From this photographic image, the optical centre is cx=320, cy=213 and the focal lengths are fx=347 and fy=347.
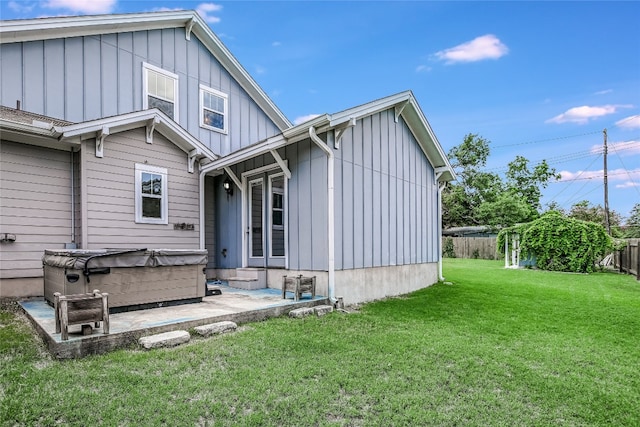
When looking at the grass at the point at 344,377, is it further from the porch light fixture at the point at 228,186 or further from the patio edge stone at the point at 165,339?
the porch light fixture at the point at 228,186

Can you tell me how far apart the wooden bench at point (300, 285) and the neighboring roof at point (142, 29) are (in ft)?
22.2

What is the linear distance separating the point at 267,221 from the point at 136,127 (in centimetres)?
311

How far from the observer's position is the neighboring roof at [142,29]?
6562mm

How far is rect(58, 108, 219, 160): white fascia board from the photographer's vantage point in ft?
18.9

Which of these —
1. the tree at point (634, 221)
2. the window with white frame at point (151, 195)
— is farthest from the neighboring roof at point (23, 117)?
the tree at point (634, 221)

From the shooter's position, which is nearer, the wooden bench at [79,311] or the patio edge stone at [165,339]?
the wooden bench at [79,311]

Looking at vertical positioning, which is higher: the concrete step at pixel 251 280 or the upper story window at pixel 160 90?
the upper story window at pixel 160 90

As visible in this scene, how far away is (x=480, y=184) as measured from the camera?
27.8 metres

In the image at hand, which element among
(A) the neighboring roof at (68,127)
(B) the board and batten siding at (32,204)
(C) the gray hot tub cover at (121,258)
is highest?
(A) the neighboring roof at (68,127)

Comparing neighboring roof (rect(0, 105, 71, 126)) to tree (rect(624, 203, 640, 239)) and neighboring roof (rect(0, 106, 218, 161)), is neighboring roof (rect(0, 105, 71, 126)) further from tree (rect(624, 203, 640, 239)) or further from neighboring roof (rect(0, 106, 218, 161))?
tree (rect(624, 203, 640, 239))

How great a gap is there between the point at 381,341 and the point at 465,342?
106 centimetres

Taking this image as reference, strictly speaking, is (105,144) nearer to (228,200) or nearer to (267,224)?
(228,200)

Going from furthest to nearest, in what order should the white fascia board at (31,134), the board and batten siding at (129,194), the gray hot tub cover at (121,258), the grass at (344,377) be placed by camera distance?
the board and batten siding at (129,194) < the white fascia board at (31,134) < the gray hot tub cover at (121,258) < the grass at (344,377)

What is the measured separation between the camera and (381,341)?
4.23m
